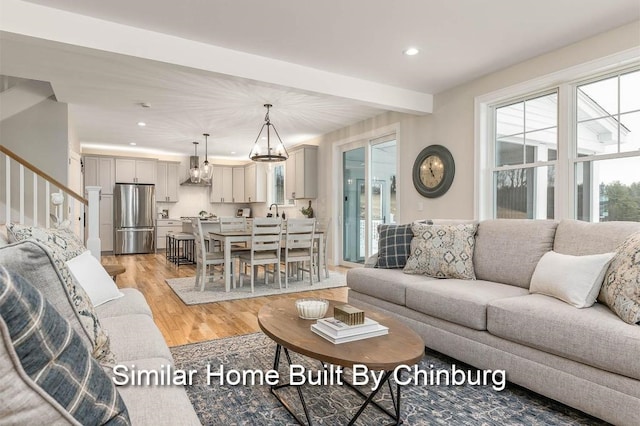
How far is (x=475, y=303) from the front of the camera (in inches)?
90.7

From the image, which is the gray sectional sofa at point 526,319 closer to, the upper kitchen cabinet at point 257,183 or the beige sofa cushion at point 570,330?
the beige sofa cushion at point 570,330

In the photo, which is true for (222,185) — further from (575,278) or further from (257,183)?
(575,278)

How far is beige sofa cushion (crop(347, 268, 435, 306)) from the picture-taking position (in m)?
2.89

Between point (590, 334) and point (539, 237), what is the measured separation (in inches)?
40.8

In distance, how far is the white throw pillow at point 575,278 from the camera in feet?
6.79

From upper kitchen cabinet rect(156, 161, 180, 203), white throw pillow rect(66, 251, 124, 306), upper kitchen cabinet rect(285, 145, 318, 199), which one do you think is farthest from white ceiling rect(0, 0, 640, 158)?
upper kitchen cabinet rect(156, 161, 180, 203)

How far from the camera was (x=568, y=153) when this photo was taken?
11.9 feet

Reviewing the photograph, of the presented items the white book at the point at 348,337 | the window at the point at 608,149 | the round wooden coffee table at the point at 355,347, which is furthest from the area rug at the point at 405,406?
the window at the point at 608,149

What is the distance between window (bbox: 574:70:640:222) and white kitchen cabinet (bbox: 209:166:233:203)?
834 cm

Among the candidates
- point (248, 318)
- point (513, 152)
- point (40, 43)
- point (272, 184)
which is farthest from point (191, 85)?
point (272, 184)

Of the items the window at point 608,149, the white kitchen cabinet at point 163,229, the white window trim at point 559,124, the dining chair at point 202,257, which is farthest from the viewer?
the white kitchen cabinet at point 163,229

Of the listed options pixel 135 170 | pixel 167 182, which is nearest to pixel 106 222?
pixel 135 170

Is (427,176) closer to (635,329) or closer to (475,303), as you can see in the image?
(475,303)

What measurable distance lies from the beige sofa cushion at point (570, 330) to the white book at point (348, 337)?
2.59 feet
